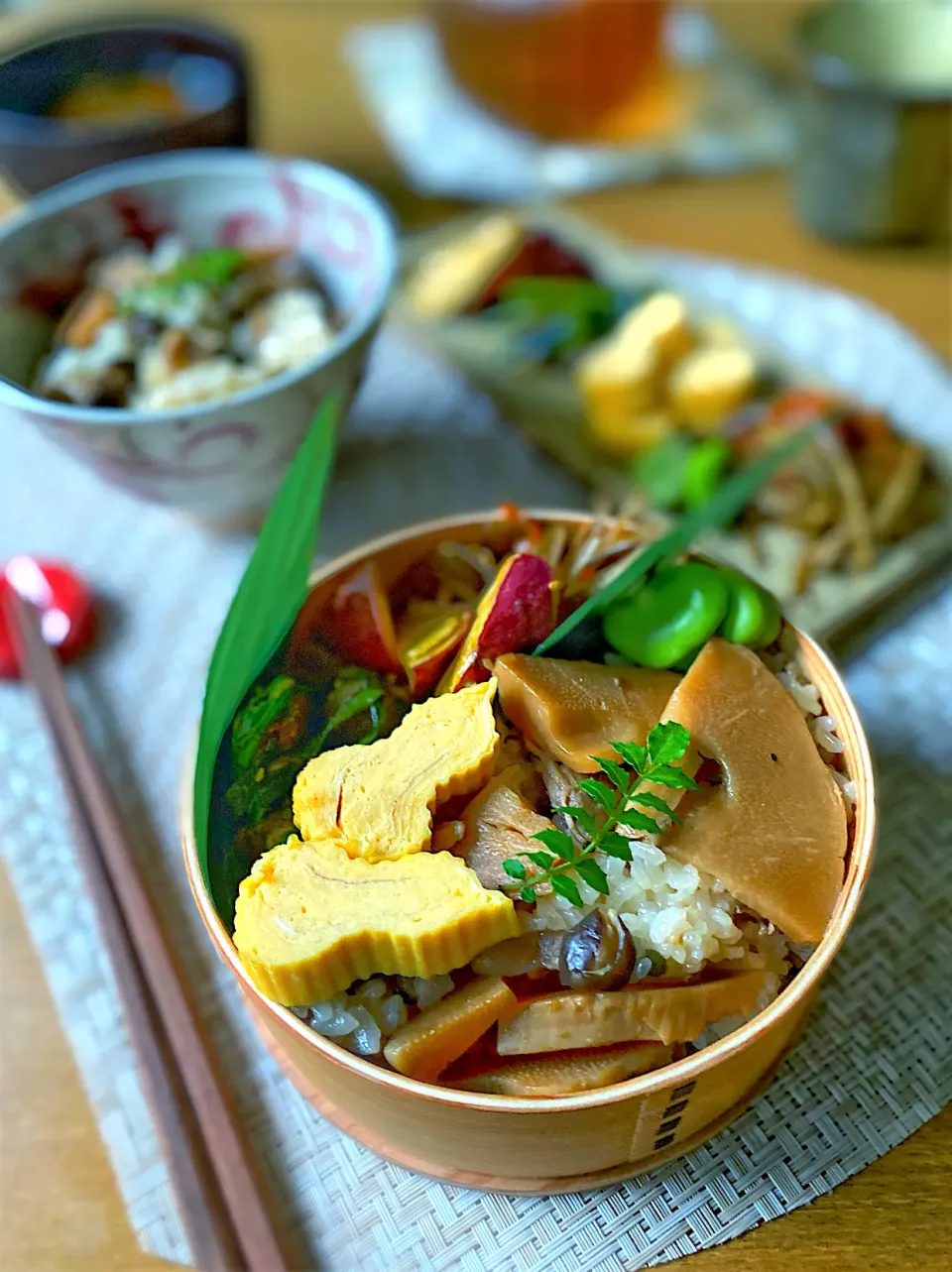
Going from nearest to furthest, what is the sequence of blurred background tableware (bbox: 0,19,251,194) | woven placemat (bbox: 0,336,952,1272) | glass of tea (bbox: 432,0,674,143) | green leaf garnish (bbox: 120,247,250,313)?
woven placemat (bbox: 0,336,952,1272) → green leaf garnish (bbox: 120,247,250,313) → blurred background tableware (bbox: 0,19,251,194) → glass of tea (bbox: 432,0,674,143)

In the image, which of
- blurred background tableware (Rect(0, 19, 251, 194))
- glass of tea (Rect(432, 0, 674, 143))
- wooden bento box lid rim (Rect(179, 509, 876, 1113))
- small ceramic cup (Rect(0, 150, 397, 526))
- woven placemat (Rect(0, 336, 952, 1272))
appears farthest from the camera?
glass of tea (Rect(432, 0, 674, 143))

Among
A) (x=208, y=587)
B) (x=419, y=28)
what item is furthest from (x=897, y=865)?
(x=419, y=28)

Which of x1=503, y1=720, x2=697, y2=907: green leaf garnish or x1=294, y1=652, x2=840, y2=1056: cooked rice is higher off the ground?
x1=503, y1=720, x2=697, y2=907: green leaf garnish

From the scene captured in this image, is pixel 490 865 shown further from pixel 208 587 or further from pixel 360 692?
pixel 208 587

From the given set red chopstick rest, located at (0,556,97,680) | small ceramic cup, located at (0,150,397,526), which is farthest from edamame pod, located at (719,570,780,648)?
red chopstick rest, located at (0,556,97,680)

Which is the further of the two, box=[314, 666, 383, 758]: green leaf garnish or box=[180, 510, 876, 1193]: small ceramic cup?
box=[314, 666, 383, 758]: green leaf garnish

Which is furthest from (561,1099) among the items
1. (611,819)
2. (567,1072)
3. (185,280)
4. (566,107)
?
(566,107)

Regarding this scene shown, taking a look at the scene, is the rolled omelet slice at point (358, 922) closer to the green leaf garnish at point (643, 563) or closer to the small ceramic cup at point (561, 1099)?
the small ceramic cup at point (561, 1099)

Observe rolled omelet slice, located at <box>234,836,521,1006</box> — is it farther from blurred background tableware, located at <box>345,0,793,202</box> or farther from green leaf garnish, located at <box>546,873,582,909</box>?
blurred background tableware, located at <box>345,0,793,202</box>

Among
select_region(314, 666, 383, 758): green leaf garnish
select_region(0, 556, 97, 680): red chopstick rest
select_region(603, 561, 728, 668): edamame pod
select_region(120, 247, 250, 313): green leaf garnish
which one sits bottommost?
select_region(0, 556, 97, 680): red chopstick rest
